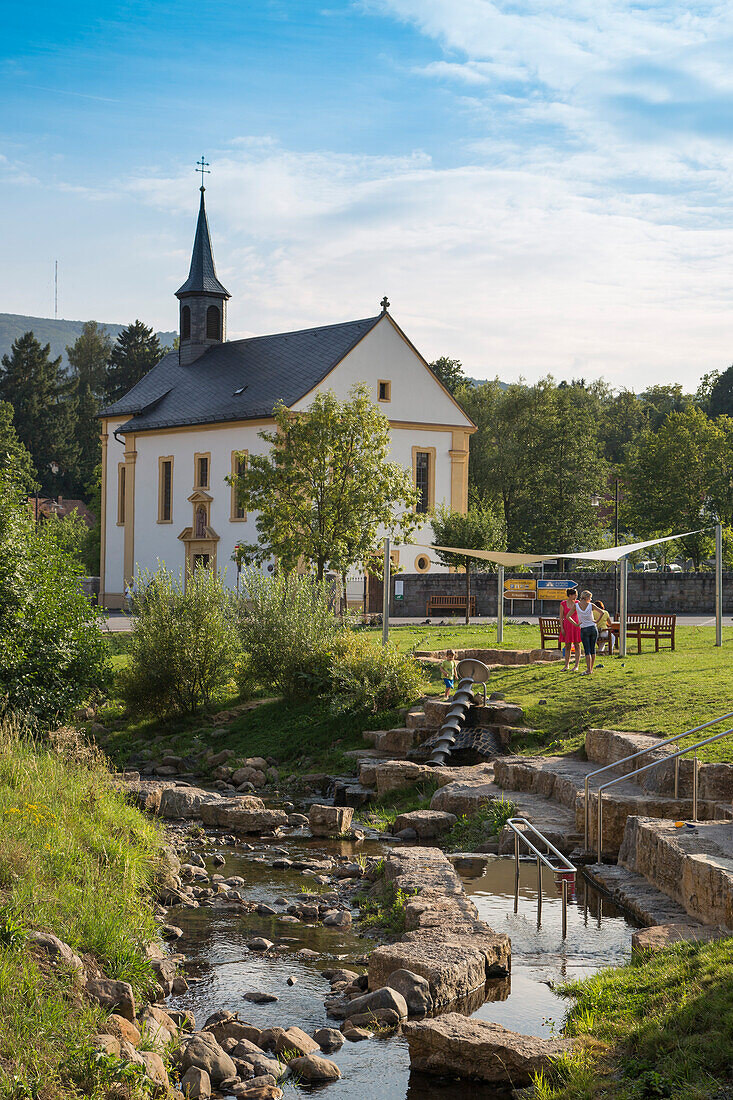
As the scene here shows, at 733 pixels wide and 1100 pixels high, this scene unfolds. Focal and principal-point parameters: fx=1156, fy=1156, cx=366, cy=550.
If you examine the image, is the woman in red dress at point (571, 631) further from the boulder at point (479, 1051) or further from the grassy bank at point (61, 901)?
the boulder at point (479, 1051)

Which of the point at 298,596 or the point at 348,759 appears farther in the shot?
the point at 298,596

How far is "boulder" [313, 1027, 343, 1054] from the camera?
8086mm

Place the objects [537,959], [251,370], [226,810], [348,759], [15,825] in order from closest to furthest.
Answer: [537,959] → [15,825] → [226,810] → [348,759] → [251,370]

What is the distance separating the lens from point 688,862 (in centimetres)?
975

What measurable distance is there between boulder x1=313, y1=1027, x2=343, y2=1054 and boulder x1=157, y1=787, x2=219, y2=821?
28.3 feet

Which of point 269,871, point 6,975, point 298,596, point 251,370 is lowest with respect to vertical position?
point 269,871

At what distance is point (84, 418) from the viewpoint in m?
92.5

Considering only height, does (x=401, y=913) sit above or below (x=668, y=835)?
below

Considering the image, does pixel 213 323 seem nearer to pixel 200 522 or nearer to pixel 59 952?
pixel 200 522

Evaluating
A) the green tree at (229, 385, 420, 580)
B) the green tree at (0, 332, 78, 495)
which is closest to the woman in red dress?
the green tree at (229, 385, 420, 580)

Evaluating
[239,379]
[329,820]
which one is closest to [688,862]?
[329,820]

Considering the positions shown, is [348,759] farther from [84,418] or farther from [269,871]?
[84,418]

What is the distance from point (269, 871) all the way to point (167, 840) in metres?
1.64

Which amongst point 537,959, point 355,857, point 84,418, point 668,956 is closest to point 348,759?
point 355,857
